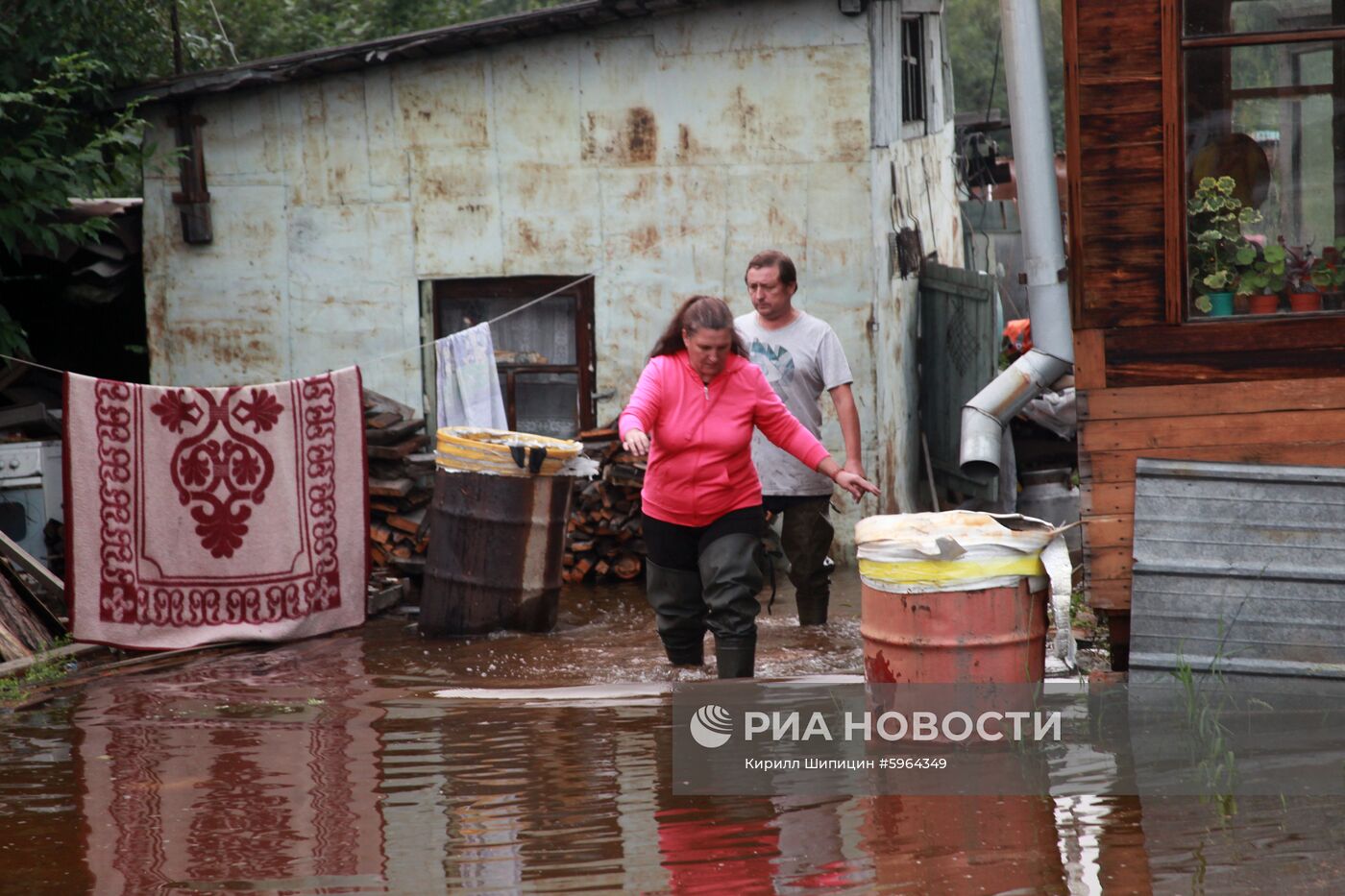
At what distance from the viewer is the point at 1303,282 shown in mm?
6141

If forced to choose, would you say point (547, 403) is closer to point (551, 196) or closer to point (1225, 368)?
point (551, 196)

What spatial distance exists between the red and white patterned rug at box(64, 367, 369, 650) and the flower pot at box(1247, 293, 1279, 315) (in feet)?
16.8

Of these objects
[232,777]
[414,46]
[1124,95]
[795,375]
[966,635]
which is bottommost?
[232,777]

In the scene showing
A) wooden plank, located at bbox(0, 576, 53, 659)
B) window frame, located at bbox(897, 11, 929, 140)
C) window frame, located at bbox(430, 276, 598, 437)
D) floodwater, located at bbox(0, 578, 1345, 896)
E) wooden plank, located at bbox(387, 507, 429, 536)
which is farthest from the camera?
window frame, located at bbox(897, 11, 929, 140)

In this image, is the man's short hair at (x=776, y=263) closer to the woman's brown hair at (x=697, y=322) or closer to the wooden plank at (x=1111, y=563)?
the woman's brown hair at (x=697, y=322)

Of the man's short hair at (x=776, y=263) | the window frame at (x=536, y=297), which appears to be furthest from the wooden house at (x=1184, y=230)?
the window frame at (x=536, y=297)

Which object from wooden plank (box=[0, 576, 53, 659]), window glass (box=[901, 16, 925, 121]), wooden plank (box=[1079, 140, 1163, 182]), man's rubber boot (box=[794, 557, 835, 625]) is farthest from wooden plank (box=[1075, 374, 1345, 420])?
window glass (box=[901, 16, 925, 121])

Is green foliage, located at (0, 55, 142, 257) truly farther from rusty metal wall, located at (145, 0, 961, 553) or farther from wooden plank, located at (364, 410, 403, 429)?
wooden plank, located at (364, 410, 403, 429)

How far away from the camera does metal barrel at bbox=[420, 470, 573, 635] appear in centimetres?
882

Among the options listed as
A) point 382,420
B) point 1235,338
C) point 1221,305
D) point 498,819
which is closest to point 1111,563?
point 1235,338

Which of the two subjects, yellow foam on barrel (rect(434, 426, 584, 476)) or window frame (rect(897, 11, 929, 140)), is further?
window frame (rect(897, 11, 929, 140))

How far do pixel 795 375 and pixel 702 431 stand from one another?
159 cm

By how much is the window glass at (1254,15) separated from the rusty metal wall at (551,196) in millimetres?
4973

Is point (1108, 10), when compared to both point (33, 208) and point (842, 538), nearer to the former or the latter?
point (842, 538)
